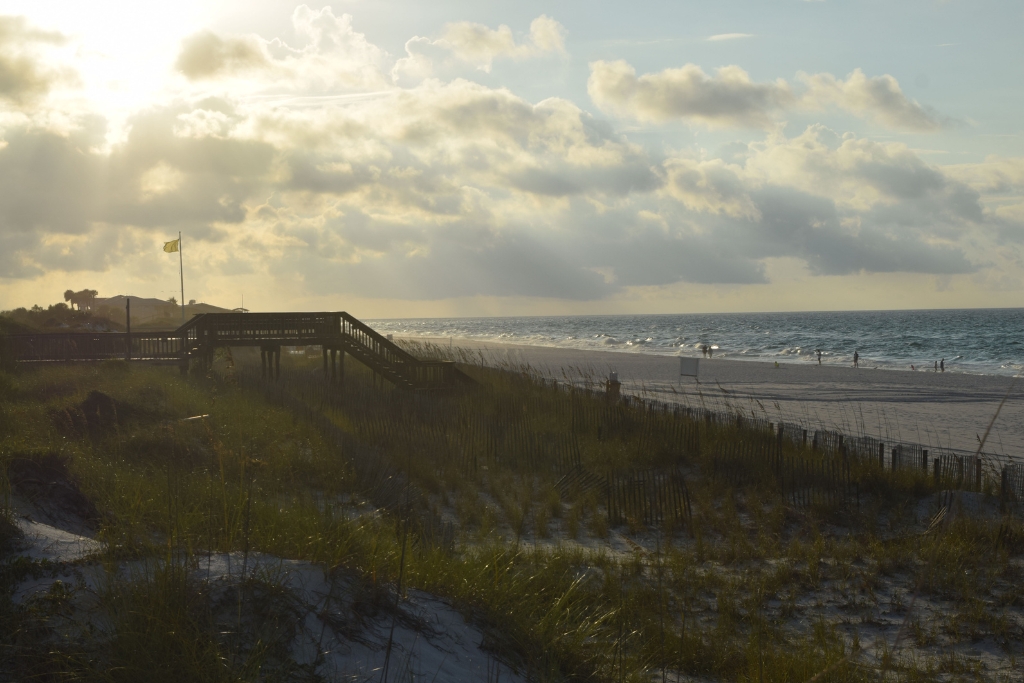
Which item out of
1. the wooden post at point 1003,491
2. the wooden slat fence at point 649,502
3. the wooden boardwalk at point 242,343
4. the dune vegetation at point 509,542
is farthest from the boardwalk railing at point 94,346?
the wooden post at point 1003,491

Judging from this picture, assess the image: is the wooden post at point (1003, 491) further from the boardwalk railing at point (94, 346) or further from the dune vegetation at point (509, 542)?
the boardwalk railing at point (94, 346)

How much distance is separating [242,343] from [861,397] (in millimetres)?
24185

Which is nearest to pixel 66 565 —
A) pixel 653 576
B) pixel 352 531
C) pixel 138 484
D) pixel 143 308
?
pixel 352 531

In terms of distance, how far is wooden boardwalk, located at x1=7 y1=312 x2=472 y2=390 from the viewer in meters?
23.2

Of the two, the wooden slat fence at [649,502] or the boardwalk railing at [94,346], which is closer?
the wooden slat fence at [649,502]

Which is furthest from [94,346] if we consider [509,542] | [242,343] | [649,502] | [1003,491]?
[1003,491]

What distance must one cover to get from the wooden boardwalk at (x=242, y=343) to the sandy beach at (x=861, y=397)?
5279 millimetres

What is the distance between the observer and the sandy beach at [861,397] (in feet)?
69.3

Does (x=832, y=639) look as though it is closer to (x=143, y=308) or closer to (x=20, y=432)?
(x=20, y=432)

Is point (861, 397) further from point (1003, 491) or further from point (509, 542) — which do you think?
point (509, 542)

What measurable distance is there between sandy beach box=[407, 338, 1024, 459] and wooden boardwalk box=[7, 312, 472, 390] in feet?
17.3

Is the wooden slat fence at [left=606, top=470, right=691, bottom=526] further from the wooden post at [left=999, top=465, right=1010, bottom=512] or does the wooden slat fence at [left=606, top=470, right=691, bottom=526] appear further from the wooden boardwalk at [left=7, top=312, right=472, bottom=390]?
the wooden boardwalk at [left=7, top=312, right=472, bottom=390]

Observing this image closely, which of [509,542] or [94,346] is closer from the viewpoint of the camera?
[509,542]

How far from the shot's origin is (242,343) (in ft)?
78.8
